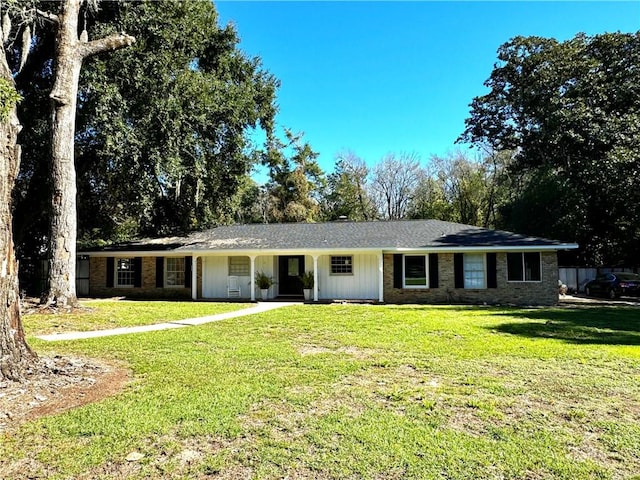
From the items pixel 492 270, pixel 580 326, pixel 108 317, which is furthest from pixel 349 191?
pixel 580 326

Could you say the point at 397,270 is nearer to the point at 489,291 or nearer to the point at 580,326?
the point at 489,291

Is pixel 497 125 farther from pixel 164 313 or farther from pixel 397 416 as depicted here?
pixel 397 416

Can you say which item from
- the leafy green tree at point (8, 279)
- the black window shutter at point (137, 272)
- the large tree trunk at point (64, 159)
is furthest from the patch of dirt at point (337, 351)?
the black window shutter at point (137, 272)

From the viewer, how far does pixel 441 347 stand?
25.1 ft

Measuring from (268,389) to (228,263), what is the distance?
14.1 m

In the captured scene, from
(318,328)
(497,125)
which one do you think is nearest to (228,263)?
(318,328)

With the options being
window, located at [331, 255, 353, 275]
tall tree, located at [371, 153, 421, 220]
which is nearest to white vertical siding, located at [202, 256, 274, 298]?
window, located at [331, 255, 353, 275]

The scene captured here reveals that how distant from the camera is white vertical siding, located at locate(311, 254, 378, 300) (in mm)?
17500

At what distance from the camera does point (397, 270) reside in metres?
17.1

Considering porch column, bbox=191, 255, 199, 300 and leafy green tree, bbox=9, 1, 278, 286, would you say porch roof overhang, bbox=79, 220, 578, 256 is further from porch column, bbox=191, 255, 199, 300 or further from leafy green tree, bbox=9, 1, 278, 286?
leafy green tree, bbox=9, 1, 278, 286

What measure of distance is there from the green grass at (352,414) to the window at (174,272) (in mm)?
10961

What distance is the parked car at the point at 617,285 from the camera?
838 inches

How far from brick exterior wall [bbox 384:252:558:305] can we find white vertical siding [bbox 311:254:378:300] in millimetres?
610

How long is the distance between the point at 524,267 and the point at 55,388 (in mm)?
15344
